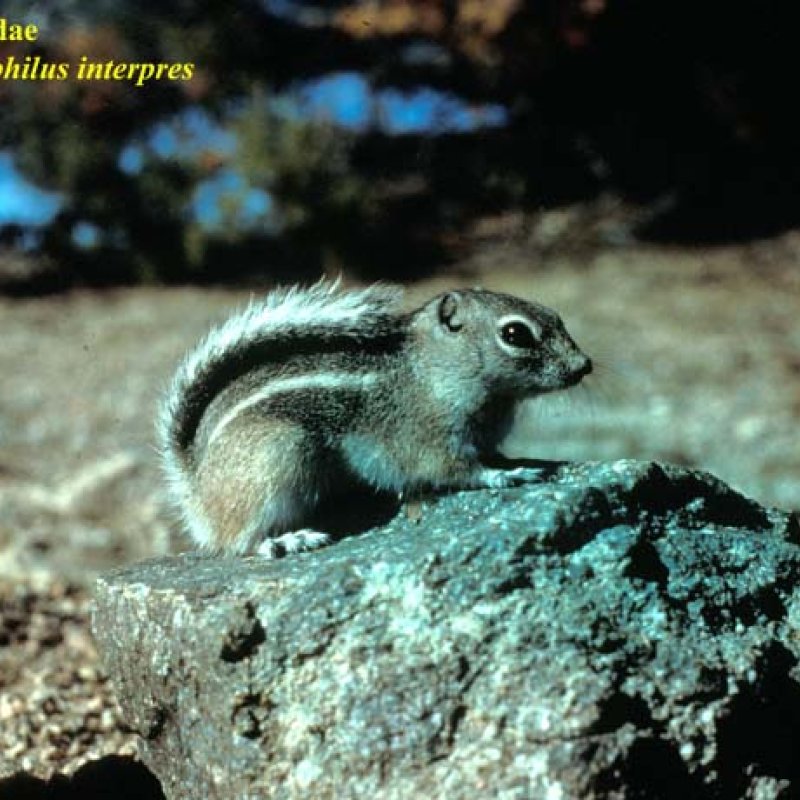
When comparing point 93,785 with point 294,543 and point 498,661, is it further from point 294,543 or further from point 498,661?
point 498,661

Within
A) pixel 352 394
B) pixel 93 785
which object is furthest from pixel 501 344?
pixel 93 785

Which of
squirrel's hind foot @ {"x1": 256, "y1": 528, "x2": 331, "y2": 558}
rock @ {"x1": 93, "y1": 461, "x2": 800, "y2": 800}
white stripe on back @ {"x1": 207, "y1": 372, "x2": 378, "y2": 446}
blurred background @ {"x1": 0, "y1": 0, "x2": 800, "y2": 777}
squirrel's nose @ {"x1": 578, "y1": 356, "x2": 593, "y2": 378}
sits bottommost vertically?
rock @ {"x1": 93, "y1": 461, "x2": 800, "y2": 800}

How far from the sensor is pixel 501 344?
4.12 m

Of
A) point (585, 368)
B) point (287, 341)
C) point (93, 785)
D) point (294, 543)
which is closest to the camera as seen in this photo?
point (294, 543)

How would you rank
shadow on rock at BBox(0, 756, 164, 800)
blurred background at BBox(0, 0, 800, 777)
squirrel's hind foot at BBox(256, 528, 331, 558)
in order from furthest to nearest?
blurred background at BBox(0, 0, 800, 777) < shadow on rock at BBox(0, 756, 164, 800) < squirrel's hind foot at BBox(256, 528, 331, 558)

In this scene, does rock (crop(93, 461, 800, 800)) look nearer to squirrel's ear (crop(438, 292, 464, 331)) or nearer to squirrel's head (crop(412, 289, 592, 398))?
squirrel's head (crop(412, 289, 592, 398))

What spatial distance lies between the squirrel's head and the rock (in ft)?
1.60

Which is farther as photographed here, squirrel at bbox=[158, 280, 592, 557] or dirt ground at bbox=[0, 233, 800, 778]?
dirt ground at bbox=[0, 233, 800, 778]

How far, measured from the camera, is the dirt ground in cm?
613

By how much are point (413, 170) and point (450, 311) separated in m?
12.9

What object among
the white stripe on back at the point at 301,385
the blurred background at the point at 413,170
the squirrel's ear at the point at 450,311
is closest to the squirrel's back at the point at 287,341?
the white stripe on back at the point at 301,385

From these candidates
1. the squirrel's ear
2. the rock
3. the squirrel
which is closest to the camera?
the rock

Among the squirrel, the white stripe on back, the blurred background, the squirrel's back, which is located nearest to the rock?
the squirrel

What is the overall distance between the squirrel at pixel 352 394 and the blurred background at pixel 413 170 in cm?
788
